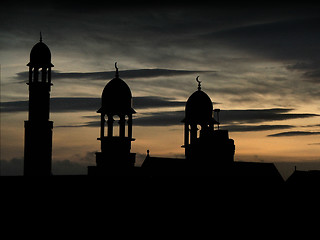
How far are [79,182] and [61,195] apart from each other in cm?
190

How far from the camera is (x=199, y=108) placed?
55312 mm

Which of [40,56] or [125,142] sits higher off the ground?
[40,56]

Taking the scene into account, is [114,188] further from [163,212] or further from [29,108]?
[29,108]

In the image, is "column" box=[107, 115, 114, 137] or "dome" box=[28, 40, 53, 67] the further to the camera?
"dome" box=[28, 40, 53, 67]

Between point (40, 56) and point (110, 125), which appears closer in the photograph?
point (110, 125)

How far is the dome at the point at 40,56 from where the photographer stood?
5284 cm

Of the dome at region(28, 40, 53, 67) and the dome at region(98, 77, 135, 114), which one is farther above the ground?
the dome at region(28, 40, 53, 67)

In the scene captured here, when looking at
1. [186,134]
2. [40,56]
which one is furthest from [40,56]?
[186,134]

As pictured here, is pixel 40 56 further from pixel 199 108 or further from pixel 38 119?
pixel 199 108

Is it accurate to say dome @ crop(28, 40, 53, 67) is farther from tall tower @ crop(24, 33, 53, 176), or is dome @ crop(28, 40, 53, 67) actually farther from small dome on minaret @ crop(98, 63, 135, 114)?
small dome on minaret @ crop(98, 63, 135, 114)

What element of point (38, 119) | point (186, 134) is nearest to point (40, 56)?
point (38, 119)

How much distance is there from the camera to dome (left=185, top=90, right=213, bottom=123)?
55.0m

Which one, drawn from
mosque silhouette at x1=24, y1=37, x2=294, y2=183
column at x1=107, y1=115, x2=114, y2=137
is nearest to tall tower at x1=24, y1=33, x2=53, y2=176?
mosque silhouette at x1=24, y1=37, x2=294, y2=183

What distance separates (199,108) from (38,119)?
1299cm
